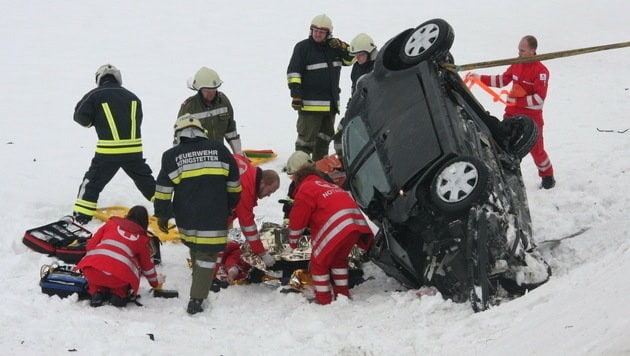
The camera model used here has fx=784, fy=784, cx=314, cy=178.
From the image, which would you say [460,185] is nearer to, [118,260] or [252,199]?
[252,199]

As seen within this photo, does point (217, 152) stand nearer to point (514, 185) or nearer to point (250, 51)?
point (514, 185)

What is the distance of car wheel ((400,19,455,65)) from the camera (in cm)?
607

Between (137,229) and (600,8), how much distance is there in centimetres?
1581

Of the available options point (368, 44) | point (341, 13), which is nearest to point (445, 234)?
point (368, 44)

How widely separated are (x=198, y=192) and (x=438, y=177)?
6.42ft

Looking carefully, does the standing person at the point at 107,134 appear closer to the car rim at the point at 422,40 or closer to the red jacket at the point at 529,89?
the car rim at the point at 422,40

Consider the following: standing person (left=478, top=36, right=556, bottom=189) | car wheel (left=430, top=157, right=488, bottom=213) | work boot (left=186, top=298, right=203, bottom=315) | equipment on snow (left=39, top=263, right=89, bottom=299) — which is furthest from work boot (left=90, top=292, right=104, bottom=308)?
standing person (left=478, top=36, right=556, bottom=189)

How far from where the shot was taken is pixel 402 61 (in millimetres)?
6301

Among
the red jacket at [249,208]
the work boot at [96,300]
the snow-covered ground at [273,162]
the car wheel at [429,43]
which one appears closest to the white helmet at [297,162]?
the red jacket at [249,208]

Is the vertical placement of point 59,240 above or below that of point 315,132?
above

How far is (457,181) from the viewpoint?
516 cm

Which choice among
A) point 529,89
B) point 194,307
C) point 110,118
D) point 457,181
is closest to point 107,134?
point 110,118

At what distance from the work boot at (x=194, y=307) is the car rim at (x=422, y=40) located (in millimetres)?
2575

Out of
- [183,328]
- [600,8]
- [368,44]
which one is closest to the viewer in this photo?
[183,328]
